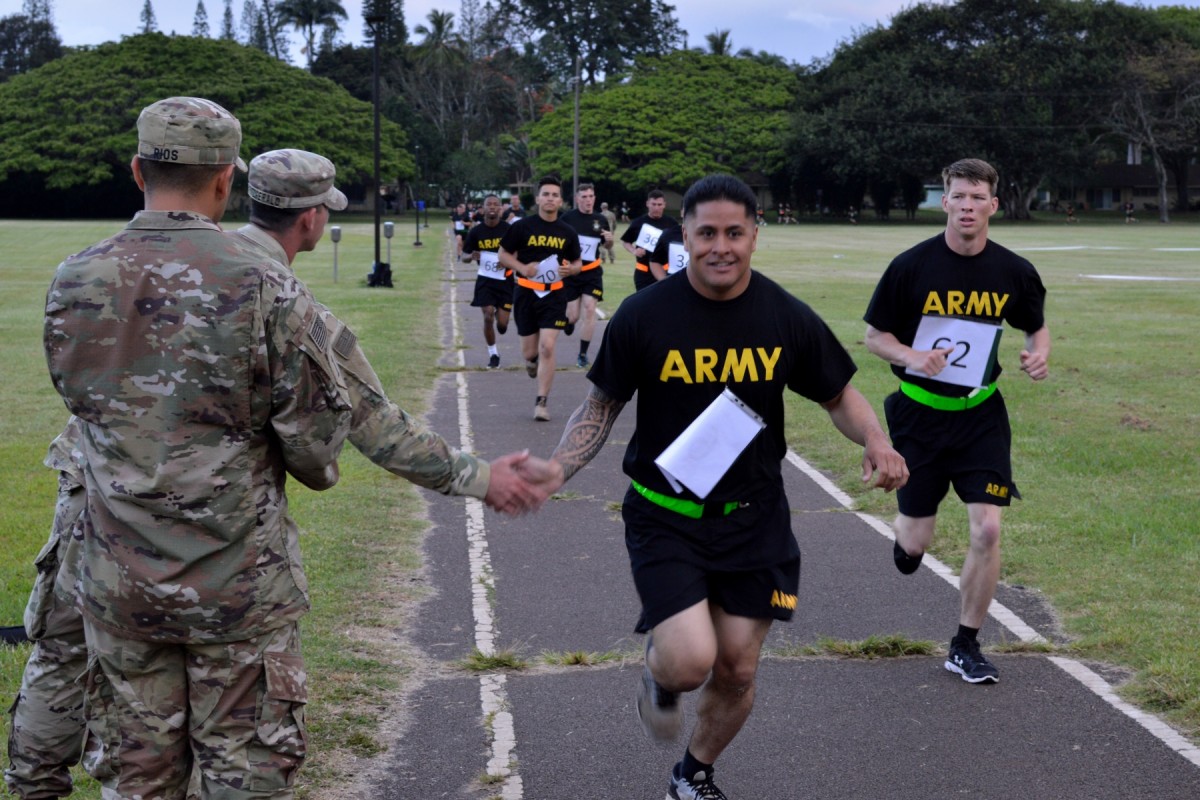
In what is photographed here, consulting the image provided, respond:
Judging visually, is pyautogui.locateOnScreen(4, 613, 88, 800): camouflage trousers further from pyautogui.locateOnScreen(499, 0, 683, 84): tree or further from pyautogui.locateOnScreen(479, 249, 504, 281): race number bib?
pyautogui.locateOnScreen(499, 0, 683, 84): tree

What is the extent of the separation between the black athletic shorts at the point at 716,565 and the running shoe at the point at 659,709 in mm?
195

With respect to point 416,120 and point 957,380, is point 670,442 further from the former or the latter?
point 416,120

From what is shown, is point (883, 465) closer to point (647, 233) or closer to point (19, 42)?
point (647, 233)

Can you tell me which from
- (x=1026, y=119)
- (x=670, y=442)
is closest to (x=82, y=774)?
(x=670, y=442)

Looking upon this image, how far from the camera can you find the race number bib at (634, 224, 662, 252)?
50.5 ft

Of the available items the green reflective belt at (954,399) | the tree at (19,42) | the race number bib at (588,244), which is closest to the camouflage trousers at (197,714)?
the green reflective belt at (954,399)

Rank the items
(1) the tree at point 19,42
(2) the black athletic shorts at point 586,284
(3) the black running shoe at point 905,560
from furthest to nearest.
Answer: (1) the tree at point 19,42, (2) the black athletic shorts at point 586,284, (3) the black running shoe at point 905,560

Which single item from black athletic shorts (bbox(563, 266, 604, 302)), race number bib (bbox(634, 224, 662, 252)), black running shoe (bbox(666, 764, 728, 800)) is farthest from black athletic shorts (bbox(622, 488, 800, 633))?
black athletic shorts (bbox(563, 266, 604, 302))

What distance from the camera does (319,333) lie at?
3543 millimetres

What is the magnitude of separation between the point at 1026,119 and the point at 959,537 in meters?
84.0

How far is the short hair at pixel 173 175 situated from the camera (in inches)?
139

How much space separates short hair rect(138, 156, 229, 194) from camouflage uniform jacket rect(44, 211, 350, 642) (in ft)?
0.28

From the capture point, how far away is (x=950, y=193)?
21.3 feet

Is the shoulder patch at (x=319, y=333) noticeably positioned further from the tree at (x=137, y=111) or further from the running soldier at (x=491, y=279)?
the tree at (x=137, y=111)
